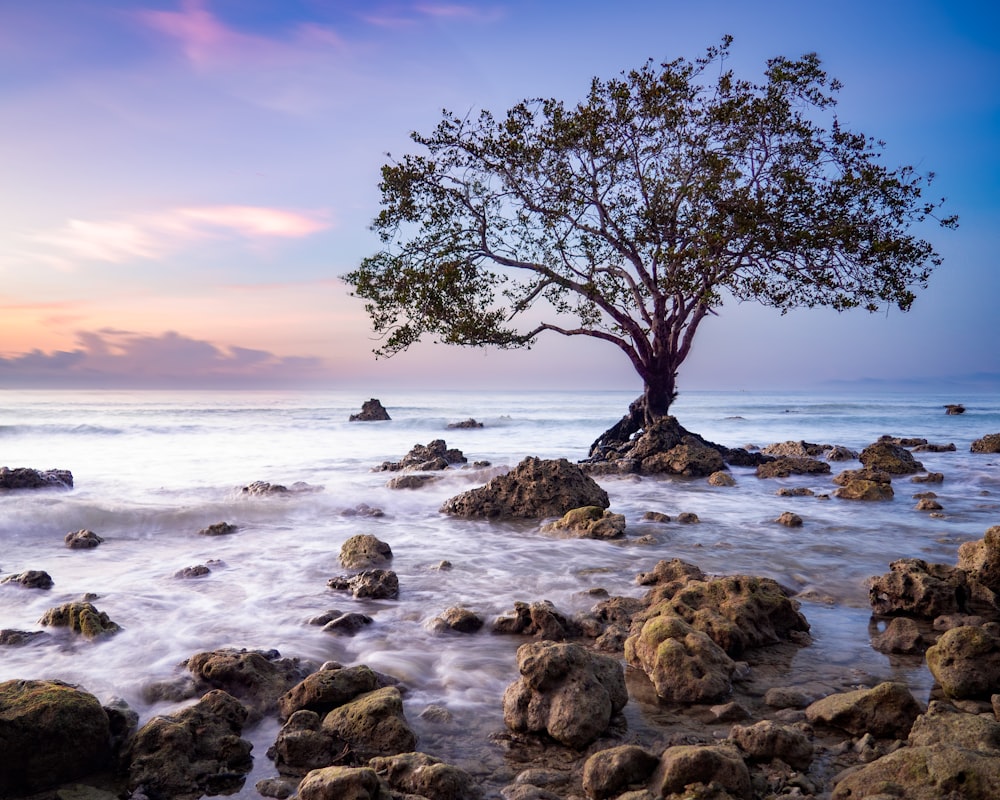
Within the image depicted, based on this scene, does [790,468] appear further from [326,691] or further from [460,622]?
[326,691]

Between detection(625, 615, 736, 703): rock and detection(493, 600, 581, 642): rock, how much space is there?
895mm

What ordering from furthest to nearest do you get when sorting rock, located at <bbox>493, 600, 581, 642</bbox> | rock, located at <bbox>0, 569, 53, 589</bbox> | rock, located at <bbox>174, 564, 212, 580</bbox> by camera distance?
rock, located at <bbox>174, 564, 212, 580</bbox> < rock, located at <bbox>0, 569, 53, 589</bbox> < rock, located at <bbox>493, 600, 581, 642</bbox>

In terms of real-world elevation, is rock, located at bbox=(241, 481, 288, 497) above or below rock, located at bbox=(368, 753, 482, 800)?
above

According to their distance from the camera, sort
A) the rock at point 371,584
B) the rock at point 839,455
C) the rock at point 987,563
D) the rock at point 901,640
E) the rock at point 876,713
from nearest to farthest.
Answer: the rock at point 876,713
the rock at point 901,640
the rock at point 987,563
the rock at point 371,584
the rock at point 839,455

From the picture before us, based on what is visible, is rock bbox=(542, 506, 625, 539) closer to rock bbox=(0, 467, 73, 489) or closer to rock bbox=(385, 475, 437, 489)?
rock bbox=(385, 475, 437, 489)

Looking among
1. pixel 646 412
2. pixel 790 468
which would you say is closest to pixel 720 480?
pixel 790 468

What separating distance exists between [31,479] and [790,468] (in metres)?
17.6

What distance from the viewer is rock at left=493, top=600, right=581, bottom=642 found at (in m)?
5.98

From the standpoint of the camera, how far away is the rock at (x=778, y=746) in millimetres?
3648

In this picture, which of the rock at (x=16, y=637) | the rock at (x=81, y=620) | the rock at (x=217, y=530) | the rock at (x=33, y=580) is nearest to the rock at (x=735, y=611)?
the rock at (x=81, y=620)

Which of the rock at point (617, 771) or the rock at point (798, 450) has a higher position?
the rock at point (798, 450)

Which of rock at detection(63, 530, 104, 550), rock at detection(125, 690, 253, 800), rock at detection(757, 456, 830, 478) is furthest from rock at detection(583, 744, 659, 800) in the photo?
rock at detection(757, 456, 830, 478)

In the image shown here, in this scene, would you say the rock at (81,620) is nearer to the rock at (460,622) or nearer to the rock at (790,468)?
the rock at (460,622)

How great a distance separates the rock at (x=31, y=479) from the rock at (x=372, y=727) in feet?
45.2
